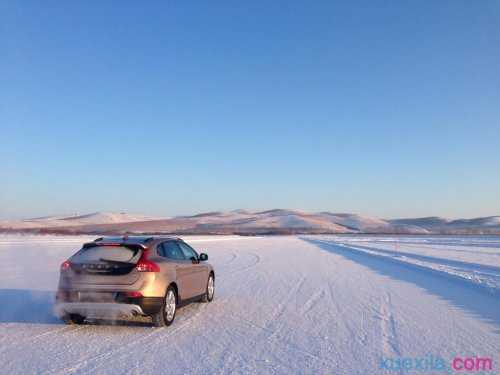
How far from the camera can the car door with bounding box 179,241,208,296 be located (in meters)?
10.4

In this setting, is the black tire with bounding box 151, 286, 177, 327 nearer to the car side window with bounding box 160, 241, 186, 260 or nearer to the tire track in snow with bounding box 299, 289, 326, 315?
the car side window with bounding box 160, 241, 186, 260

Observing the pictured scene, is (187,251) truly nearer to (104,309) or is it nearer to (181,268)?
(181,268)

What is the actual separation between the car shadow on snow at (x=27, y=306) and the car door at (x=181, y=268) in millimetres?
2185

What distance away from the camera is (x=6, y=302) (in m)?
11.4

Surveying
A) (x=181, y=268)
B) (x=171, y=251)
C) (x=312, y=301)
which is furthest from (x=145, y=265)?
(x=312, y=301)

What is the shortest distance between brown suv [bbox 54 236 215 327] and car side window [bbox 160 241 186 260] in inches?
6.2

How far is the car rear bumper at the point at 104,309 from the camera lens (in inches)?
320

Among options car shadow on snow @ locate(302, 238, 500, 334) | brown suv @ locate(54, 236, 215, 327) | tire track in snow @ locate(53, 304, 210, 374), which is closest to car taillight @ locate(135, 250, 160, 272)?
brown suv @ locate(54, 236, 215, 327)

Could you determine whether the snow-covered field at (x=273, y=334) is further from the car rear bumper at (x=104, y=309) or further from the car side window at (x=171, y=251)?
the car side window at (x=171, y=251)

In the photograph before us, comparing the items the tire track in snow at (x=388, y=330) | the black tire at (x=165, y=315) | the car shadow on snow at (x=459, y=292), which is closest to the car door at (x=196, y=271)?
the black tire at (x=165, y=315)

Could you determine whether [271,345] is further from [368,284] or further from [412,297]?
[368,284]

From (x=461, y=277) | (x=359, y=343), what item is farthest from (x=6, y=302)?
(x=461, y=277)

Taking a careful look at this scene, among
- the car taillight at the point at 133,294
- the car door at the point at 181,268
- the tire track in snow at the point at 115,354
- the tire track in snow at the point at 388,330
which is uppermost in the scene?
the car door at the point at 181,268

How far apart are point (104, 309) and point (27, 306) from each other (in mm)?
3630
